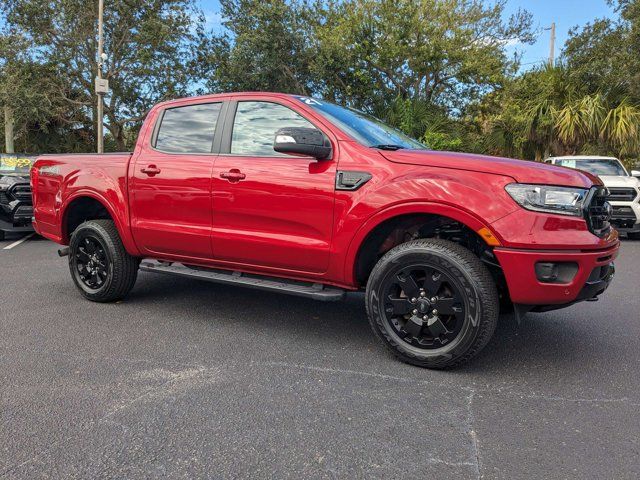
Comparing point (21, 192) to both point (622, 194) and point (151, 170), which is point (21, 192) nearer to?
point (151, 170)

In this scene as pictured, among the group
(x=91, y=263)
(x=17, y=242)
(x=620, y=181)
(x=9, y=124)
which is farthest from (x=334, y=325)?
(x=9, y=124)

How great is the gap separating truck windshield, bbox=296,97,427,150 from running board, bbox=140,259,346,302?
107 centimetres

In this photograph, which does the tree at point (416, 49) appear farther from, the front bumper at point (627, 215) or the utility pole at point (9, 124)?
the utility pole at point (9, 124)

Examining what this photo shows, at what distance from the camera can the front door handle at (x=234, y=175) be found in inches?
A: 153

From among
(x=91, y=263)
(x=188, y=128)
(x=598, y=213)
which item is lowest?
(x=91, y=263)

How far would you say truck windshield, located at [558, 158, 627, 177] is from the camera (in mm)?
10805

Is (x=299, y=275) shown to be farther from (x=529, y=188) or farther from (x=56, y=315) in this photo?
(x=56, y=315)

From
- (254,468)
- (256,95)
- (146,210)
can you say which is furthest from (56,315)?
(254,468)

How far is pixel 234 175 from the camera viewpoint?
12.9 ft

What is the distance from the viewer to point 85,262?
16.5ft

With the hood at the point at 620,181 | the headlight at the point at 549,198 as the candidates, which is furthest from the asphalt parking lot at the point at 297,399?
the hood at the point at 620,181

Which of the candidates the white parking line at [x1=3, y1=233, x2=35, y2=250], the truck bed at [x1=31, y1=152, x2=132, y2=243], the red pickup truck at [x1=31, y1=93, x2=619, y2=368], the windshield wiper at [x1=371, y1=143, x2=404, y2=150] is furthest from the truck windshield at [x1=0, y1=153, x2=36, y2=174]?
the windshield wiper at [x1=371, y1=143, x2=404, y2=150]

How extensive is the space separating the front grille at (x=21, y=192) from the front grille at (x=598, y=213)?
8819 mm

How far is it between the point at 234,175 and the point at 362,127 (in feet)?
3.41
